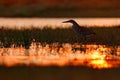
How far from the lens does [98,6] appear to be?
4234 cm

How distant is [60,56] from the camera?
53.3 feet

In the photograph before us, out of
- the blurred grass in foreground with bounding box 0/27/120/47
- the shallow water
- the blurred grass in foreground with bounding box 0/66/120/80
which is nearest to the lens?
the blurred grass in foreground with bounding box 0/66/120/80

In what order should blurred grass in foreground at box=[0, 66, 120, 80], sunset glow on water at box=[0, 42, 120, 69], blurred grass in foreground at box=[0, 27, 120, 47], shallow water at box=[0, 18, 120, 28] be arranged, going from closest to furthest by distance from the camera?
blurred grass in foreground at box=[0, 66, 120, 80]
sunset glow on water at box=[0, 42, 120, 69]
blurred grass in foreground at box=[0, 27, 120, 47]
shallow water at box=[0, 18, 120, 28]

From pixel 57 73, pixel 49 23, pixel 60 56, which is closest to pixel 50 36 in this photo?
pixel 60 56

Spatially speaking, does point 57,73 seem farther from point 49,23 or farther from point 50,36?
point 49,23

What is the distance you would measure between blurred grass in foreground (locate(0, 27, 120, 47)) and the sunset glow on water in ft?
2.18

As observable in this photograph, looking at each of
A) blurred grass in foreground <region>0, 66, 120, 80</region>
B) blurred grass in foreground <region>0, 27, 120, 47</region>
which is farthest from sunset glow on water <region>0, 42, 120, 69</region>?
blurred grass in foreground <region>0, 27, 120, 47</region>

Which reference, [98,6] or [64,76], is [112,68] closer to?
[64,76]

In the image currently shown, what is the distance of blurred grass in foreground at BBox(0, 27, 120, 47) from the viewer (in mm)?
18953

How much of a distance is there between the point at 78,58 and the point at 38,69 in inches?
72.1

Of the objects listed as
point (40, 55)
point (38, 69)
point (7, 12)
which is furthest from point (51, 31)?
point (7, 12)

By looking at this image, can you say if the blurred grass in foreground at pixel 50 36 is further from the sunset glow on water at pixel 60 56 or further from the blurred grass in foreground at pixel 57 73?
the blurred grass in foreground at pixel 57 73

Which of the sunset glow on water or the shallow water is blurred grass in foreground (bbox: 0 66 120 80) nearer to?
the sunset glow on water

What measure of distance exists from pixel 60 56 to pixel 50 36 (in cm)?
387
